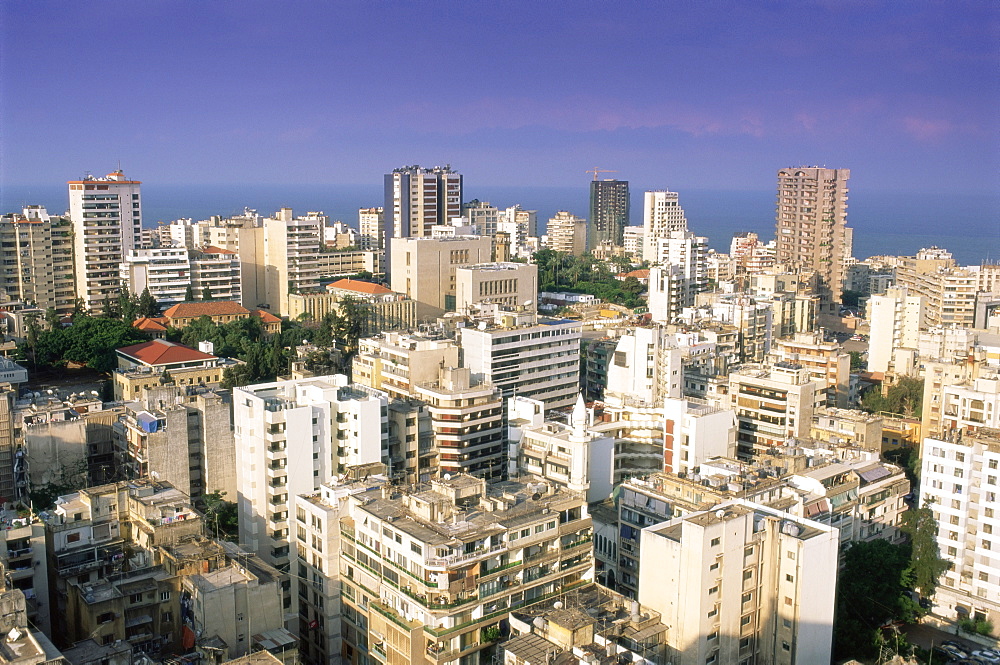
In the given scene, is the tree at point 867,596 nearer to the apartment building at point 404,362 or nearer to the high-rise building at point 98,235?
the apartment building at point 404,362

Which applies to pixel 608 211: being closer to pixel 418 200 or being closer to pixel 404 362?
pixel 418 200

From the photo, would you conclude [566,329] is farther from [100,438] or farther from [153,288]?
[153,288]

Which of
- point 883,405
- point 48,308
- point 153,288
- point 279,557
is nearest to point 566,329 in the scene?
point 883,405

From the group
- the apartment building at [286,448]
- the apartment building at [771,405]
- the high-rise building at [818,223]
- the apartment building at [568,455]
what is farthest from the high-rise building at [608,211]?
the apartment building at [286,448]

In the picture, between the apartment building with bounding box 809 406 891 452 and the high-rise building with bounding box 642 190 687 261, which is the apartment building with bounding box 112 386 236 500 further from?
the high-rise building with bounding box 642 190 687 261

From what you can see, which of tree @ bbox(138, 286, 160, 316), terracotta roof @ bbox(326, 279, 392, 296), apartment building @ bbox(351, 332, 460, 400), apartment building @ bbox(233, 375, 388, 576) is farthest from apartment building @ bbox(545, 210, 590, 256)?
apartment building @ bbox(233, 375, 388, 576)
